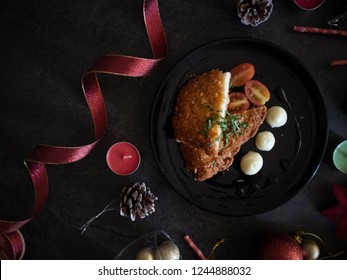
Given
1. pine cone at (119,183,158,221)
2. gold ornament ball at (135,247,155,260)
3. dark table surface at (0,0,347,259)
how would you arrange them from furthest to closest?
1. dark table surface at (0,0,347,259)
2. pine cone at (119,183,158,221)
3. gold ornament ball at (135,247,155,260)

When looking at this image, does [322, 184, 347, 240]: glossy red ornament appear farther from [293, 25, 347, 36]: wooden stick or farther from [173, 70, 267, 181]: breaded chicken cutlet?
[293, 25, 347, 36]: wooden stick

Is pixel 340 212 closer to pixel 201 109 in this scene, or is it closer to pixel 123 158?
pixel 201 109

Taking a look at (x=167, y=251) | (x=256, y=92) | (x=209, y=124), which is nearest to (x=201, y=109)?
(x=209, y=124)

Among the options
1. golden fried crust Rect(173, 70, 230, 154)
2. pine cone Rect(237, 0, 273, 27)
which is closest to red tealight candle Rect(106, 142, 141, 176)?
golden fried crust Rect(173, 70, 230, 154)

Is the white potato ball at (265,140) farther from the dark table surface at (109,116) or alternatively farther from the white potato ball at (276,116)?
the dark table surface at (109,116)

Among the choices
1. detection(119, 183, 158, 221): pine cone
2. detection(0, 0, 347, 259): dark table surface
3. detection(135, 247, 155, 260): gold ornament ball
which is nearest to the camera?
detection(135, 247, 155, 260): gold ornament ball
